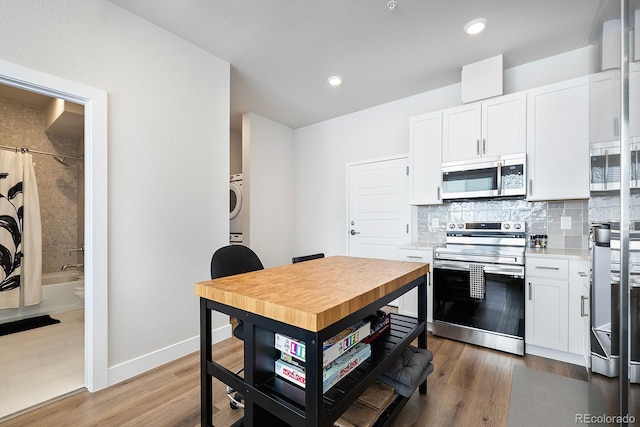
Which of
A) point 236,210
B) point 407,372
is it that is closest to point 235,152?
point 236,210

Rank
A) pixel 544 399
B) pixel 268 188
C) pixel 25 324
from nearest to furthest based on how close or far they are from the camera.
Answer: pixel 544 399, pixel 25 324, pixel 268 188

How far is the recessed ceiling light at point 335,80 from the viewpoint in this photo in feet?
10.2

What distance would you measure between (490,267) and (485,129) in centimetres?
142

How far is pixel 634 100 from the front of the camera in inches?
30.6

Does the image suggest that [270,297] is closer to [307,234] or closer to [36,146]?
[307,234]

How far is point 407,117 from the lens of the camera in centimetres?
365

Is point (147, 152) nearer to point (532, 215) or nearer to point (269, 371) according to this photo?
point (269, 371)

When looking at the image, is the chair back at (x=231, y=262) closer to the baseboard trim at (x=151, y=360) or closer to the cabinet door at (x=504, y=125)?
the baseboard trim at (x=151, y=360)

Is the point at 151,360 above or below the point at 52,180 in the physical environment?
below

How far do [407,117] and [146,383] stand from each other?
3.96 meters

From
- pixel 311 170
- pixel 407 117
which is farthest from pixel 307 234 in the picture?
pixel 407 117

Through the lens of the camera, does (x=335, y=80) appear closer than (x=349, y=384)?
A: No

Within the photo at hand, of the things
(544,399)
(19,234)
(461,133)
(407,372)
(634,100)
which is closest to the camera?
(634,100)

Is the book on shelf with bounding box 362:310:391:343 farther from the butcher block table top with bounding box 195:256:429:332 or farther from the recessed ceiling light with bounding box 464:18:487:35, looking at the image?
the recessed ceiling light with bounding box 464:18:487:35
